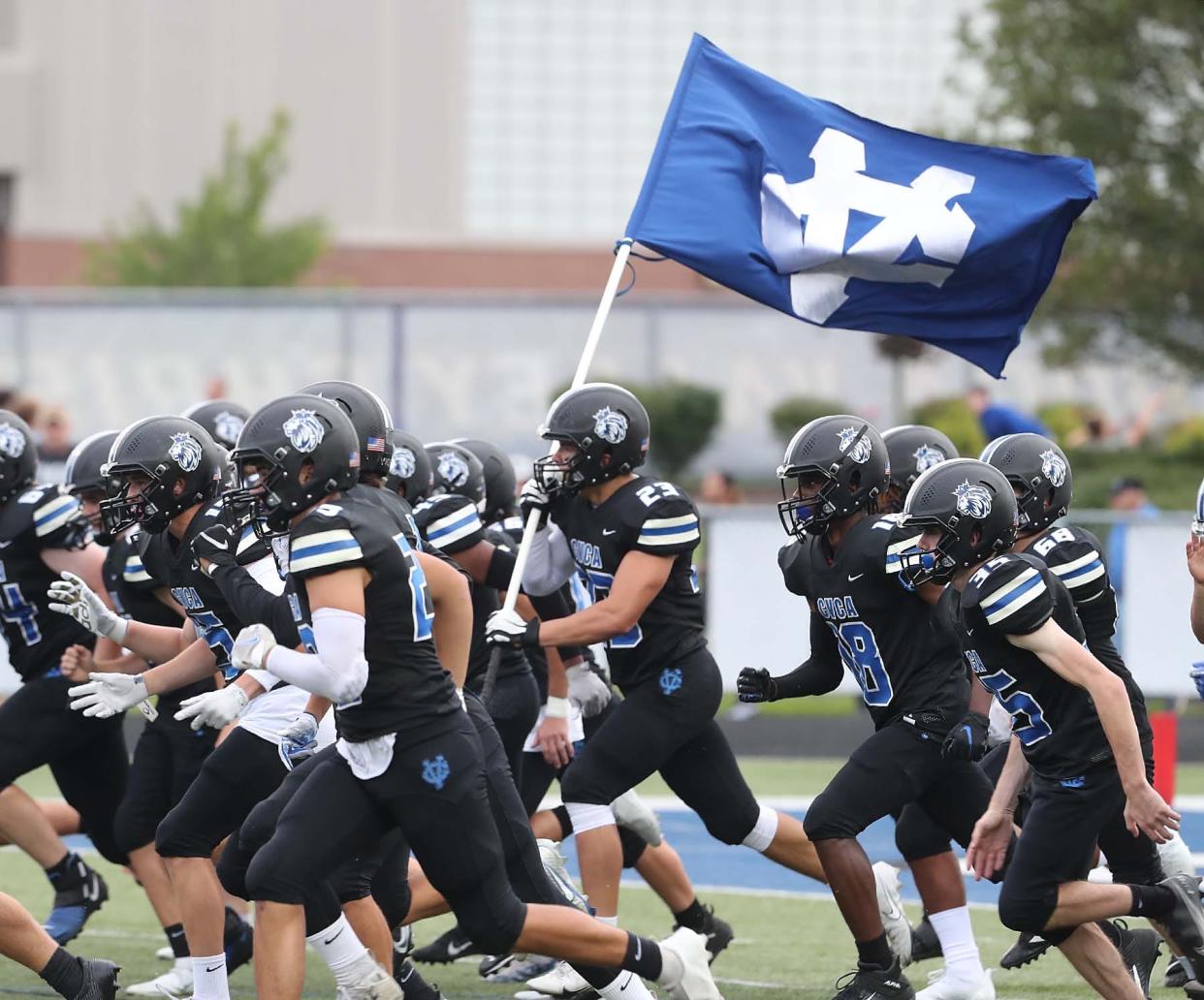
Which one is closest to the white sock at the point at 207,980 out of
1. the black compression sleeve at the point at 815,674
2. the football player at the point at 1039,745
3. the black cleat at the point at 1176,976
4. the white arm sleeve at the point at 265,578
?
the white arm sleeve at the point at 265,578

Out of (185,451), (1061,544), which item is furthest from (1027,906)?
(185,451)

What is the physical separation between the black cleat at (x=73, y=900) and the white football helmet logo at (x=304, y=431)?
316 centimetres

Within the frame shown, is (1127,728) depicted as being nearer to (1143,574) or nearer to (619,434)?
(619,434)

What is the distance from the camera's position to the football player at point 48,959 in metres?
6.03

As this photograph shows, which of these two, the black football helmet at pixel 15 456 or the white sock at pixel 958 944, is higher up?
the black football helmet at pixel 15 456

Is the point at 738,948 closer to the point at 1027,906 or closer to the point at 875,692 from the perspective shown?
the point at 875,692

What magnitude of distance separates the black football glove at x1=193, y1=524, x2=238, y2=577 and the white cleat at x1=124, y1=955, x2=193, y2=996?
1.60 m

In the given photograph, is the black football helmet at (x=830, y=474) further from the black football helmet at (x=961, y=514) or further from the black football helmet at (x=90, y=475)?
the black football helmet at (x=90, y=475)

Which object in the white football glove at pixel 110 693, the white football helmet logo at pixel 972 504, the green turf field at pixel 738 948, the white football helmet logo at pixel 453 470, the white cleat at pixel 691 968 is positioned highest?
the white football helmet logo at pixel 972 504

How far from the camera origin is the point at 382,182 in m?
57.9

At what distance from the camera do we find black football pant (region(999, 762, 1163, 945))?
20.1 ft

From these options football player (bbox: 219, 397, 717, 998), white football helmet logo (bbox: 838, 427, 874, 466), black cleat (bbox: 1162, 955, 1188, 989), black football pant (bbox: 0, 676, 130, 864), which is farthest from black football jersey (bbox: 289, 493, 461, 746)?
black cleat (bbox: 1162, 955, 1188, 989)

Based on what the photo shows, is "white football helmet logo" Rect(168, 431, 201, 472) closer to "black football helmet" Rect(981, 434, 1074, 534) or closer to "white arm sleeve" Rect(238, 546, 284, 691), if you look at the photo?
"white arm sleeve" Rect(238, 546, 284, 691)

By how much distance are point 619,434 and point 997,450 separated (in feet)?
4.07
